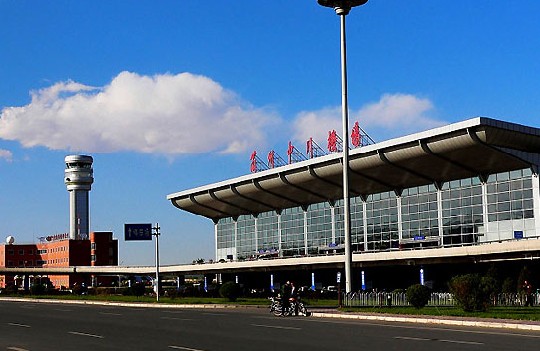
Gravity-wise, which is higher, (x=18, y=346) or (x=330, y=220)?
(x=330, y=220)

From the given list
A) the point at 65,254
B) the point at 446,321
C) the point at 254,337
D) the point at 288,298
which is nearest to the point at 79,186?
the point at 65,254

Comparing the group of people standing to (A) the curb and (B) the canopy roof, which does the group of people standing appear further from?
(B) the canopy roof

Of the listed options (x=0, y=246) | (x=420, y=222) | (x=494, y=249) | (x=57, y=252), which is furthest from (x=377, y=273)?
(x=0, y=246)

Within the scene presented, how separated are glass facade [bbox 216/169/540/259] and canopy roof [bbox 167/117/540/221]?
109 cm

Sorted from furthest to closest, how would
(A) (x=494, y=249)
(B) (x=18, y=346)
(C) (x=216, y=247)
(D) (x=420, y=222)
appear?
(C) (x=216, y=247) < (D) (x=420, y=222) < (A) (x=494, y=249) < (B) (x=18, y=346)

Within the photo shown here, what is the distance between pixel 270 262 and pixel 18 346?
7012cm

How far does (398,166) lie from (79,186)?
12051cm

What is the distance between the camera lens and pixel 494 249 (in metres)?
62.3

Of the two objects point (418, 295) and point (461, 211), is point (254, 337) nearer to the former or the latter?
point (418, 295)

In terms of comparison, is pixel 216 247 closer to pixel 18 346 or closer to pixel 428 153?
pixel 428 153

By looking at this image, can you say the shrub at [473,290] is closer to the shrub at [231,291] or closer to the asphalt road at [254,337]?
the asphalt road at [254,337]

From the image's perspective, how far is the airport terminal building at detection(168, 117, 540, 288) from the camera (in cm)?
6556

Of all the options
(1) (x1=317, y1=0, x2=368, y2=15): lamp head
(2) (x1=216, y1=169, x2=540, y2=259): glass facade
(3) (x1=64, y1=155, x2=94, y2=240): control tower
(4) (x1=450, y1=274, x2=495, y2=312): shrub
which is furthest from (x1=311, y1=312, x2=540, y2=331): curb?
(3) (x1=64, y1=155, x2=94, y2=240): control tower

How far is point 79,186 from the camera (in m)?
181
